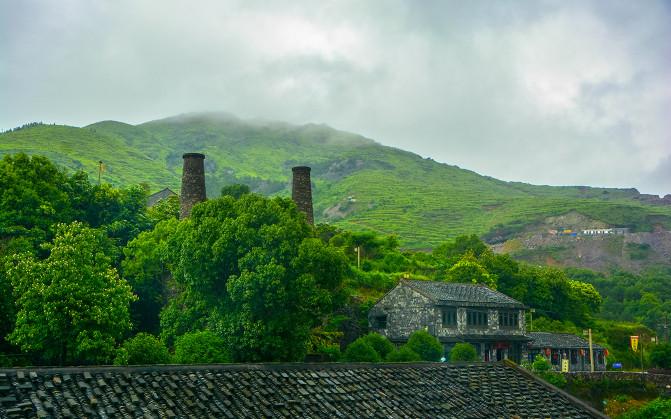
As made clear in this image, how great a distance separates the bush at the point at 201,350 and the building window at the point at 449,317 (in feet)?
88.9

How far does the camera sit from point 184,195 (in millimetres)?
76125

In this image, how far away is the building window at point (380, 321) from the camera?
7206cm

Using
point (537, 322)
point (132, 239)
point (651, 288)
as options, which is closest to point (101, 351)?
point (132, 239)

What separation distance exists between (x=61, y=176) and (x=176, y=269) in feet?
61.0

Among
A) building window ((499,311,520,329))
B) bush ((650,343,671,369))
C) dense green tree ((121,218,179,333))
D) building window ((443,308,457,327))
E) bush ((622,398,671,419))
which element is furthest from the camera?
bush ((650,343,671,369))

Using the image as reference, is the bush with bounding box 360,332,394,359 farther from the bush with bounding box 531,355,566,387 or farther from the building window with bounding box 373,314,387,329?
the building window with bounding box 373,314,387,329

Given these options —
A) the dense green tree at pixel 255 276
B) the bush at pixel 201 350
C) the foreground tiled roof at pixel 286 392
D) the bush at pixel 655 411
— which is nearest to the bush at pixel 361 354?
the dense green tree at pixel 255 276

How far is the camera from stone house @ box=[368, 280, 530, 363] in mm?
66812

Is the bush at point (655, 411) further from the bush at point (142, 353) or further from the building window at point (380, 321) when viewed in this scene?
the building window at point (380, 321)

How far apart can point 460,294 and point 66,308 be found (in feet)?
Answer: 133

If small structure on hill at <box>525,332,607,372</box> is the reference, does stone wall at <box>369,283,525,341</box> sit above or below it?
above

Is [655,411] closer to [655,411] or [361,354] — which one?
[655,411]

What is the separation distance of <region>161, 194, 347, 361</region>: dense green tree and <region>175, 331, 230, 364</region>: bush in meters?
2.06

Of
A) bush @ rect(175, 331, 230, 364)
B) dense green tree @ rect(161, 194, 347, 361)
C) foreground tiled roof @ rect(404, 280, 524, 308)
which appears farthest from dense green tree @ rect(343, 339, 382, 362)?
foreground tiled roof @ rect(404, 280, 524, 308)
